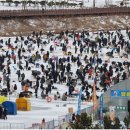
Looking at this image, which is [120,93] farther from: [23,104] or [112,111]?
[23,104]

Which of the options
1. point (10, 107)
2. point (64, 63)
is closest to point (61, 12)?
point (64, 63)

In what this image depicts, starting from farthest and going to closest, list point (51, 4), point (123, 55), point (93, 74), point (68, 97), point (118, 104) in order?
point (51, 4), point (123, 55), point (93, 74), point (68, 97), point (118, 104)

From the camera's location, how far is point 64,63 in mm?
43375

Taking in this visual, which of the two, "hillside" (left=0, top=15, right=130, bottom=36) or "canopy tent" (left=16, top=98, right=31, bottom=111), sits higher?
"hillside" (left=0, top=15, right=130, bottom=36)

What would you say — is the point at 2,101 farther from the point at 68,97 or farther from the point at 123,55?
the point at 123,55

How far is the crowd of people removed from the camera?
36000mm

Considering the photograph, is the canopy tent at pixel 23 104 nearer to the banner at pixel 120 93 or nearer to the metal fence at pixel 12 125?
the metal fence at pixel 12 125

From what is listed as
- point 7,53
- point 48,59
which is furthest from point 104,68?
point 7,53

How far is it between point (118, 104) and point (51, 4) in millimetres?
53526

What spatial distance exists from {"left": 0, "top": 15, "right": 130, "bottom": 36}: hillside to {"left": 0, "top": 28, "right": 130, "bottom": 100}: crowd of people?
5505 millimetres

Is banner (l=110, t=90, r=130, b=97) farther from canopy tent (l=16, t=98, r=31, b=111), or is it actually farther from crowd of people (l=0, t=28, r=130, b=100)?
crowd of people (l=0, t=28, r=130, b=100)

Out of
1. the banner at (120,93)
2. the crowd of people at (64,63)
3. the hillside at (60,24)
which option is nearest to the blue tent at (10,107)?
the crowd of people at (64,63)

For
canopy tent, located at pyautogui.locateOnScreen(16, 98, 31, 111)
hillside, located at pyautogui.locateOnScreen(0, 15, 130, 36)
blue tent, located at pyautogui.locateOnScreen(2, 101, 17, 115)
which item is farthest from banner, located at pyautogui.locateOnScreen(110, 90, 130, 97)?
hillside, located at pyautogui.locateOnScreen(0, 15, 130, 36)

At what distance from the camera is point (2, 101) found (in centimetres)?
3044
